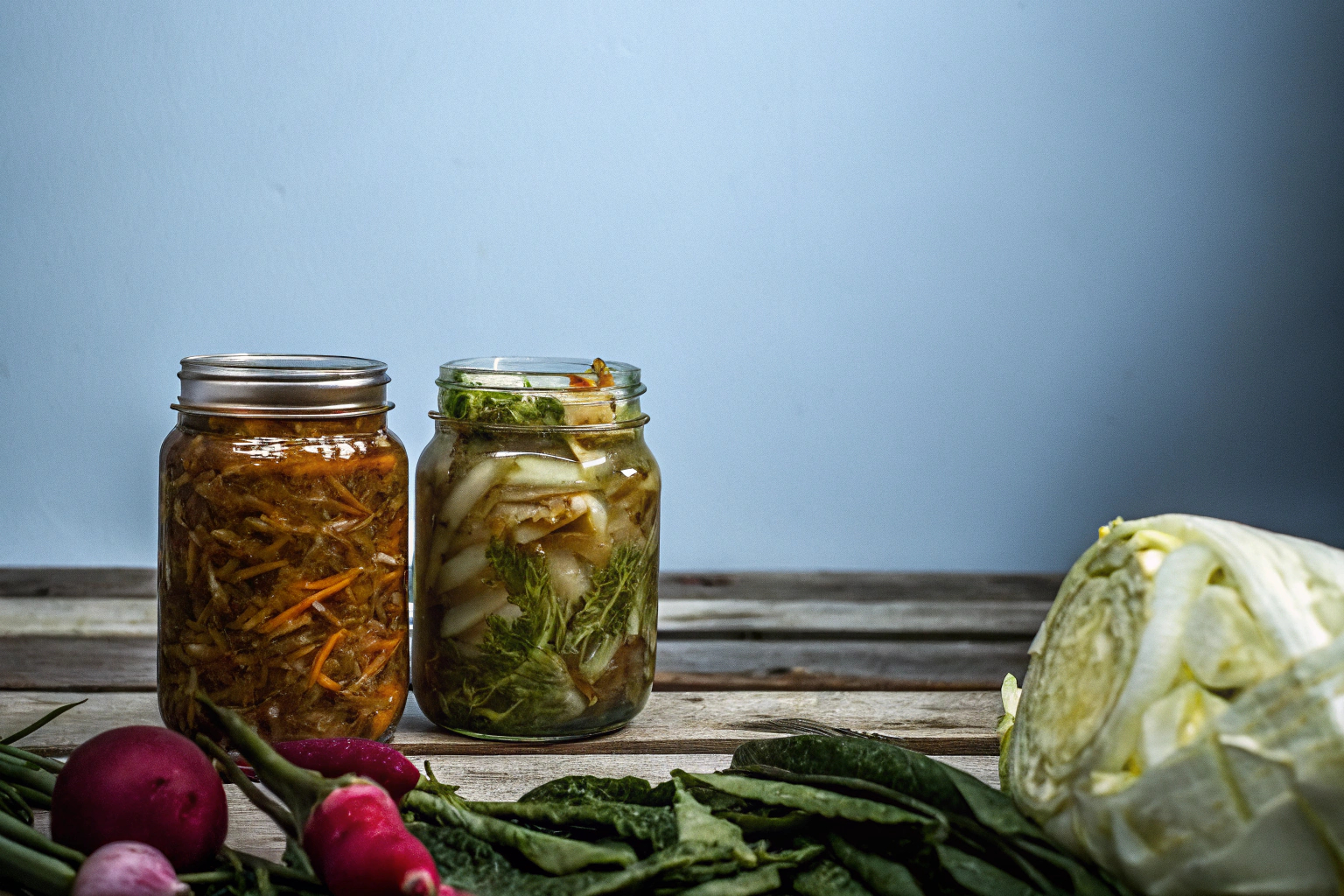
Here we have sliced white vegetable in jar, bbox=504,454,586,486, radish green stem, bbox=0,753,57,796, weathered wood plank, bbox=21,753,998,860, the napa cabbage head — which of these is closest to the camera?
the napa cabbage head

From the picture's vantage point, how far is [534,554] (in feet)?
3.72

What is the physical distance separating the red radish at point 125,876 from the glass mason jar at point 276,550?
30 cm

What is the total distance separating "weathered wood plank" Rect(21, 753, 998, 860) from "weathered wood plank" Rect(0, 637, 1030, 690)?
0.25 meters

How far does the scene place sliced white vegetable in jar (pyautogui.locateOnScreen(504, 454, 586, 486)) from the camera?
115cm

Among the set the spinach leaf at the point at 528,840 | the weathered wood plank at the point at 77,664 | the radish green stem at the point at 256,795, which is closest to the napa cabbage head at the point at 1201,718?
the spinach leaf at the point at 528,840

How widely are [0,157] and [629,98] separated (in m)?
1.04

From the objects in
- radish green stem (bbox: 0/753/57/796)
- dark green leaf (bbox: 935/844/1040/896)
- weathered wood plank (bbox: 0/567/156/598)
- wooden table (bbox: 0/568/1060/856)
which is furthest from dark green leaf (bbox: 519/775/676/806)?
weathered wood plank (bbox: 0/567/156/598)

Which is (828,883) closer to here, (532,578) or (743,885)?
(743,885)

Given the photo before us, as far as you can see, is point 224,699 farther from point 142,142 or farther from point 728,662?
point 142,142

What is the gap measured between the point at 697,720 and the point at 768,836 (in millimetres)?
388

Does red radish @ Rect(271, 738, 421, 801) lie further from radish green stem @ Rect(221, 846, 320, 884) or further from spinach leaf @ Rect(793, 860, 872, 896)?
spinach leaf @ Rect(793, 860, 872, 896)

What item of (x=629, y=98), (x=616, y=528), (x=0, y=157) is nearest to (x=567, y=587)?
(x=616, y=528)

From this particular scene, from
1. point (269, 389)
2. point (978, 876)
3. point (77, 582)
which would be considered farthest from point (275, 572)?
point (77, 582)

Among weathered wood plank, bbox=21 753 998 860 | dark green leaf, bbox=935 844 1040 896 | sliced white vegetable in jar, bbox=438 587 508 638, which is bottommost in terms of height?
weathered wood plank, bbox=21 753 998 860
